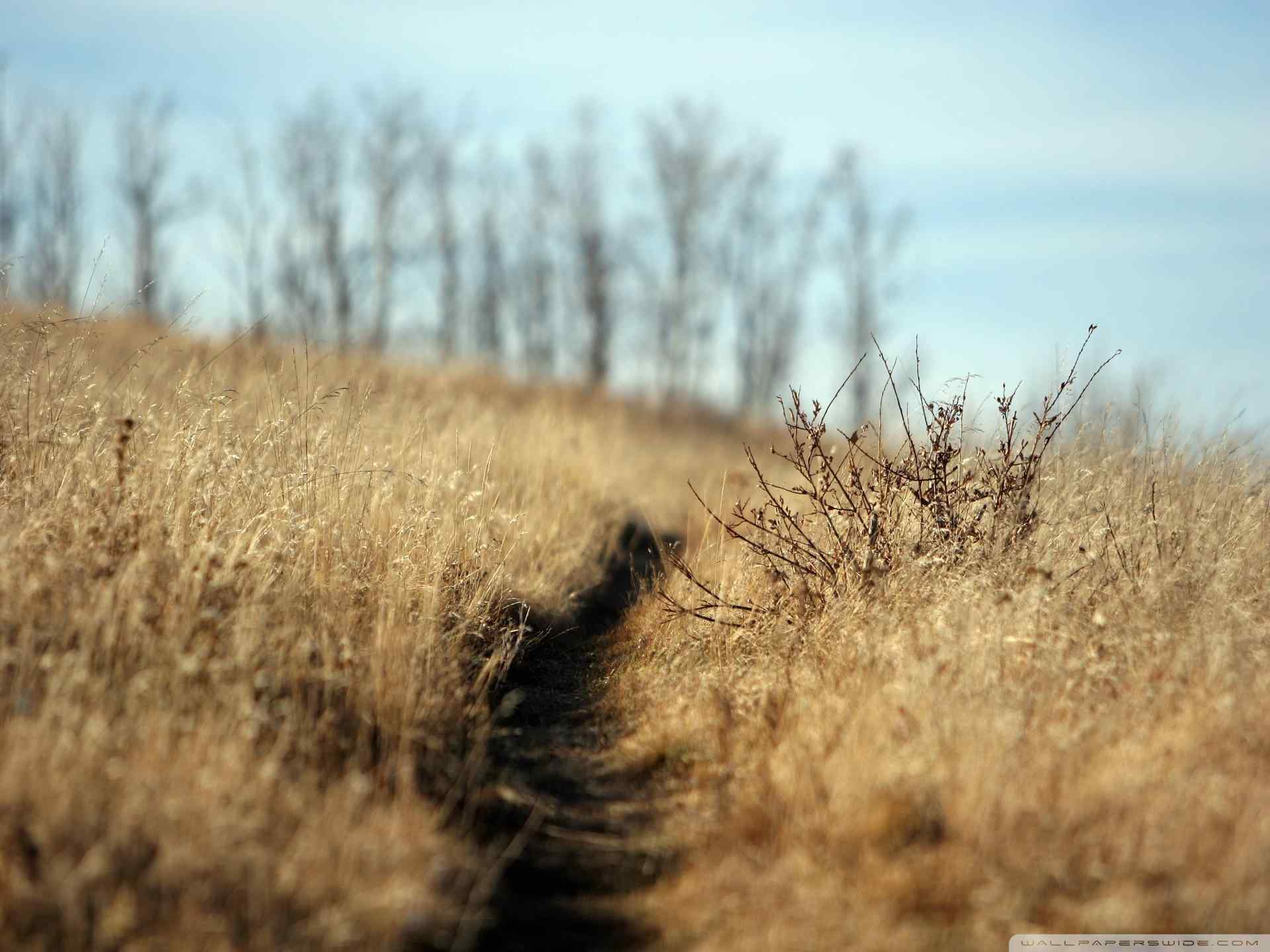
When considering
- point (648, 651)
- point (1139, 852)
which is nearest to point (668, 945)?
point (1139, 852)

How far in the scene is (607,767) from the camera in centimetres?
425

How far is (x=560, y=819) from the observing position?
3748 mm

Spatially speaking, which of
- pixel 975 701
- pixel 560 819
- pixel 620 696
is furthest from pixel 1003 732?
pixel 620 696

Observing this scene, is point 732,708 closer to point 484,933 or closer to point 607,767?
point 607,767

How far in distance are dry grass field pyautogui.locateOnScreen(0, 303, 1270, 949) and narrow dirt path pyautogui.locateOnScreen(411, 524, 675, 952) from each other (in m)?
0.03

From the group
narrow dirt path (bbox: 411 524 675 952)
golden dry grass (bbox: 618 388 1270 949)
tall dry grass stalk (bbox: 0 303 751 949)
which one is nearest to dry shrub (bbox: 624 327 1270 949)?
golden dry grass (bbox: 618 388 1270 949)

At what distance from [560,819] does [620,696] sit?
132 cm

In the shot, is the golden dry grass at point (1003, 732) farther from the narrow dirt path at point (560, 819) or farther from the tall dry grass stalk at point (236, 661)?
the tall dry grass stalk at point (236, 661)

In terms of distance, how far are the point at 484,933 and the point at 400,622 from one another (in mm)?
1908

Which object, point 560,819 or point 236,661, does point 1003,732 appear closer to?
point 560,819

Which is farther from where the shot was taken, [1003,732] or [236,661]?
[236,661]

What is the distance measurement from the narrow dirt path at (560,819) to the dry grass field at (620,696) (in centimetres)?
3

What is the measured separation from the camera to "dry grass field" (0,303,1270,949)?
2816 mm

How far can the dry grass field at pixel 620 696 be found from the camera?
2.82 metres
